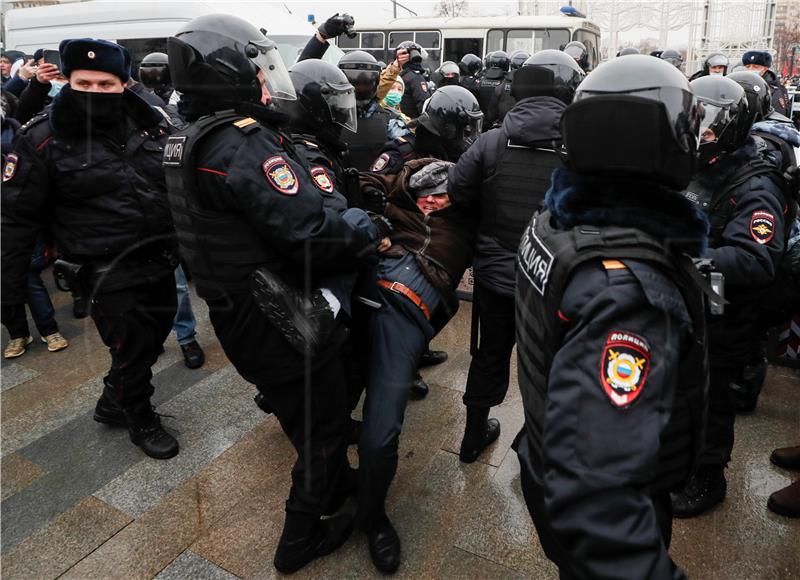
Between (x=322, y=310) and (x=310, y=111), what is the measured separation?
3.23 feet

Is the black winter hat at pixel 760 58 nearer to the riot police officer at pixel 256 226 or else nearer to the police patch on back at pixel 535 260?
the riot police officer at pixel 256 226

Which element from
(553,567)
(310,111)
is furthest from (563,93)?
(553,567)

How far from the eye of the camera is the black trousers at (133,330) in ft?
9.99

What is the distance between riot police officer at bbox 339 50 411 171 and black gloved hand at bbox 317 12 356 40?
27 cm

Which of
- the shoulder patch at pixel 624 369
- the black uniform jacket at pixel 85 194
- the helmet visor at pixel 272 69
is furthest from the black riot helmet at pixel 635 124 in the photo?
the black uniform jacket at pixel 85 194

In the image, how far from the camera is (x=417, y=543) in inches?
99.6

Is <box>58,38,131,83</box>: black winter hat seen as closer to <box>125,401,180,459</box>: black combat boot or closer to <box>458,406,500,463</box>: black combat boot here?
<box>125,401,180,459</box>: black combat boot

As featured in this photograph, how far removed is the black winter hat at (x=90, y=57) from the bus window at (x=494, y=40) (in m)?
11.8

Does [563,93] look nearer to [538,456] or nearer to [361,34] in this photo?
[538,456]

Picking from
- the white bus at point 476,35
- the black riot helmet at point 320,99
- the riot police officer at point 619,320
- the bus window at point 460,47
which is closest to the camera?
the riot police officer at point 619,320

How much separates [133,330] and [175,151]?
1444 mm

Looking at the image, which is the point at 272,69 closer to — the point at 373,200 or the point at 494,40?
the point at 373,200

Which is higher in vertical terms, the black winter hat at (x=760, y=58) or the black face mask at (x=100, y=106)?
the black winter hat at (x=760, y=58)

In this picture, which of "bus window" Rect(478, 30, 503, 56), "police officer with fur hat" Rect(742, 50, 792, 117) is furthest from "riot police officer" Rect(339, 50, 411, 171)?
"bus window" Rect(478, 30, 503, 56)
